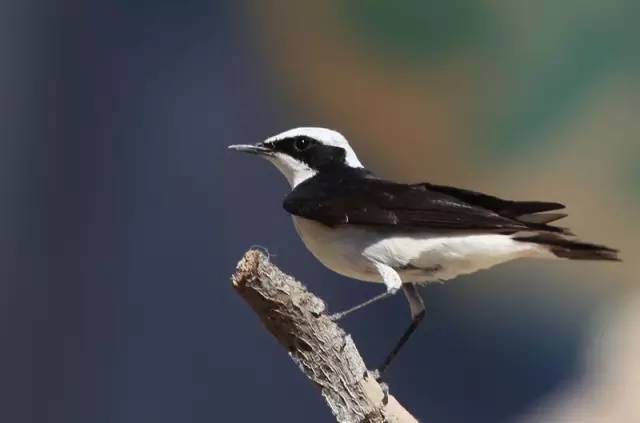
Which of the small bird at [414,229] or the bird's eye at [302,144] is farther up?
the bird's eye at [302,144]

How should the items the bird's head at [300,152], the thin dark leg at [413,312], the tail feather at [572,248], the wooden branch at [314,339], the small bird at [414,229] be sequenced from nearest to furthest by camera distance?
1. the wooden branch at [314,339]
2. the tail feather at [572,248]
3. the small bird at [414,229]
4. the thin dark leg at [413,312]
5. the bird's head at [300,152]

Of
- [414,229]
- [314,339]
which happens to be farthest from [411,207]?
[314,339]

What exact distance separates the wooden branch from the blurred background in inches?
38.9

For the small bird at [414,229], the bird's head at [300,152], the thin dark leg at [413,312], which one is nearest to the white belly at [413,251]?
the small bird at [414,229]

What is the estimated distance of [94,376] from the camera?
2.75 metres

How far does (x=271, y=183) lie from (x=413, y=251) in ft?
2.95

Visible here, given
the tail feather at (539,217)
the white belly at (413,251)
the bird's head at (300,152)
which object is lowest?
the white belly at (413,251)

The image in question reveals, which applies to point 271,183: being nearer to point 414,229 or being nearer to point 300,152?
point 300,152

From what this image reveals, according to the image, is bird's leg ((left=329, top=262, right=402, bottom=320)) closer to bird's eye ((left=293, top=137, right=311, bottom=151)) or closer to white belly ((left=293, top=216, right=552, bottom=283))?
white belly ((left=293, top=216, right=552, bottom=283))

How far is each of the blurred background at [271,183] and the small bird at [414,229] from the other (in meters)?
0.75

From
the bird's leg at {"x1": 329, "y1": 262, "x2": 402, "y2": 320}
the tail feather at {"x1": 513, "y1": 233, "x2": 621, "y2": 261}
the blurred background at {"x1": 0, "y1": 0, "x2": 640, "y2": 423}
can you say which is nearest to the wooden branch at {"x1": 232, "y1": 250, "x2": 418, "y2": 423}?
the bird's leg at {"x1": 329, "y1": 262, "x2": 402, "y2": 320}

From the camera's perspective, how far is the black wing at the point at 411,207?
189cm

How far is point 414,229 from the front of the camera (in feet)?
6.35

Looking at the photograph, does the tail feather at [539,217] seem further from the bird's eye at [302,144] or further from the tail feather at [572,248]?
the bird's eye at [302,144]
